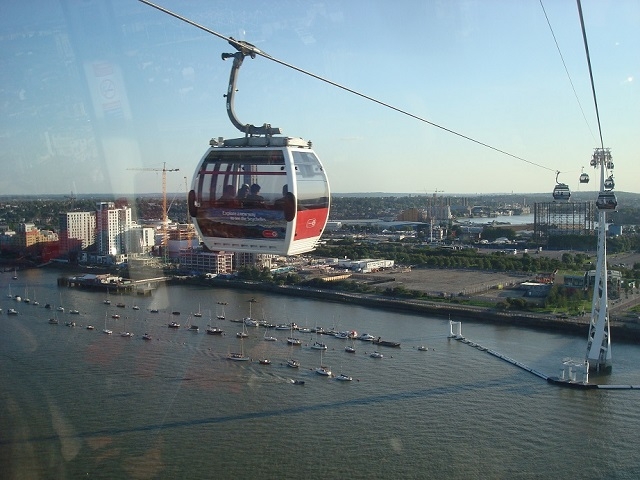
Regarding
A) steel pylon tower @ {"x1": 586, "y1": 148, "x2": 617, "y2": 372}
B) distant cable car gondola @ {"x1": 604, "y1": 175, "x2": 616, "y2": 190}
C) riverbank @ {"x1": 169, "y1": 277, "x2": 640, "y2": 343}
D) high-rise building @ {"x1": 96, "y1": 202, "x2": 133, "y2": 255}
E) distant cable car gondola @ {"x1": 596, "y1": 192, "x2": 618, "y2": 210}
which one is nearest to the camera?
distant cable car gondola @ {"x1": 596, "y1": 192, "x2": 618, "y2": 210}

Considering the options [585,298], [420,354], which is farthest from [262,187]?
[585,298]

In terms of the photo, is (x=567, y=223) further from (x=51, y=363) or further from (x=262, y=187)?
(x=262, y=187)

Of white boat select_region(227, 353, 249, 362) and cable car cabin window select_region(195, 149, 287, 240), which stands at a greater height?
cable car cabin window select_region(195, 149, 287, 240)

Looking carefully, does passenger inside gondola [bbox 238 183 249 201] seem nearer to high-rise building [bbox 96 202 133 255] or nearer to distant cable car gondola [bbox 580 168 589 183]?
distant cable car gondola [bbox 580 168 589 183]

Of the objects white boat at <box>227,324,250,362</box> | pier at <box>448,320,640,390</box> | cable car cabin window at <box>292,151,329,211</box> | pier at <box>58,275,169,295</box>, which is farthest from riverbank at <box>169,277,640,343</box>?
cable car cabin window at <box>292,151,329,211</box>

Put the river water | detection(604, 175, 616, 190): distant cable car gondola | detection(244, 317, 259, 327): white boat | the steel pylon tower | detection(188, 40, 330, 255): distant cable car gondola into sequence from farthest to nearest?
detection(244, 317, 259, 327): white boat < the steel pylon tower < detection(604, 175, 616, 190): distant cable car gondola < the river water < detection(188, 40, 330, 255): distant cable car gondola

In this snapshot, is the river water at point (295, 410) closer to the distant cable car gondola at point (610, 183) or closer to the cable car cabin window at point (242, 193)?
the distant cable car gondola at point (610, 183)

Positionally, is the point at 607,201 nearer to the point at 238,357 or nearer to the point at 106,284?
the point at 238,357

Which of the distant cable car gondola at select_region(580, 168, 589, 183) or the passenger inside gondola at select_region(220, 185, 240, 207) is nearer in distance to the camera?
the passenger inside gondola at select_region(220, 185, 240, 207)
